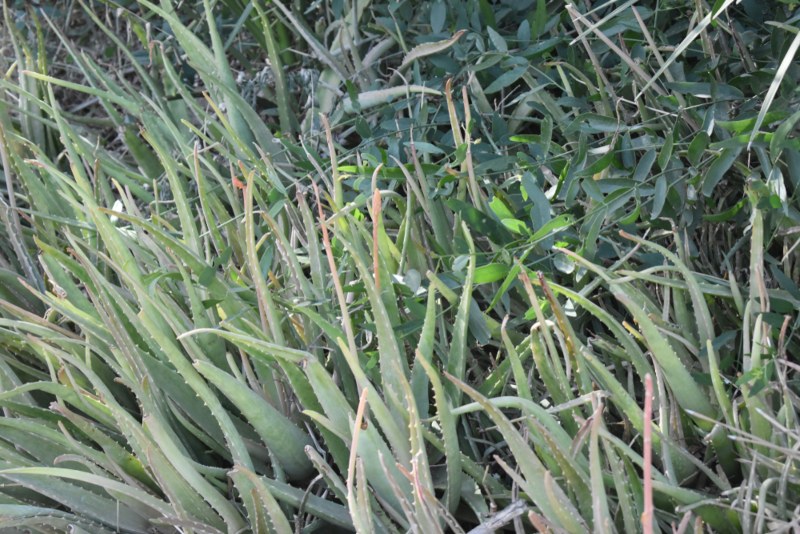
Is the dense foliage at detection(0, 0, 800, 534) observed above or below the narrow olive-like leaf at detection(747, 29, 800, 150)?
below

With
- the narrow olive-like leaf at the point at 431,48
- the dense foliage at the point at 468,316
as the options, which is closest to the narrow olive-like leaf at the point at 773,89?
the dense foliage at the point at 468,316

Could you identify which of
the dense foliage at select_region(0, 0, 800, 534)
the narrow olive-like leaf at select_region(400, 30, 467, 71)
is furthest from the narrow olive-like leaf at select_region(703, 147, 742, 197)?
the narrow olive-like leaf at select_region(400, 30, 467, 71)

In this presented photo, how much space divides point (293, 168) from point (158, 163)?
25 cm

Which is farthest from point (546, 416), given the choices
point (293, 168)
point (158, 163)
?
point (158, 163)

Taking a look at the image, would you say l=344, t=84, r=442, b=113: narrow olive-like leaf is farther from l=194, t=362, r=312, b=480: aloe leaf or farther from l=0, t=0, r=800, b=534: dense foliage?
l=194, t=362, r=312, b=480: aloe leaf

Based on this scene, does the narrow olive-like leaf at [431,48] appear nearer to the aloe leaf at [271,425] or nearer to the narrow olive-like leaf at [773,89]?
the narrow olive-like leaf at [773,89]

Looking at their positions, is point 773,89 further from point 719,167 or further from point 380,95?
point 380,95

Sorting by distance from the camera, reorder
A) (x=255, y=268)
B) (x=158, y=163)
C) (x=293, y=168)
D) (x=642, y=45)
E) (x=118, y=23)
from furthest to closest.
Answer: (x=118, y=23) → (x=158, y=163) → (x=293, y=168) → (x=642, y=45) → (x=255, y=268)

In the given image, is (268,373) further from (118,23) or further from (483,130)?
(118,23)

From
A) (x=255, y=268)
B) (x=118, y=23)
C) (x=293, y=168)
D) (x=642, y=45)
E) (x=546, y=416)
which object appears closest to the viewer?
(x=546, y=416)

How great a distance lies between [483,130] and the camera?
2.88ft

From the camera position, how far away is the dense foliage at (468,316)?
59 cm

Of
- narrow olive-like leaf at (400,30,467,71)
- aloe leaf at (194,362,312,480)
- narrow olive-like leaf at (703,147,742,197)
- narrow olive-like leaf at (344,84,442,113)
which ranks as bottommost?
aloe leaf at (194,362,312,480)

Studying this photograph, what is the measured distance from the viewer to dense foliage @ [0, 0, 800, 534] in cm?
59
